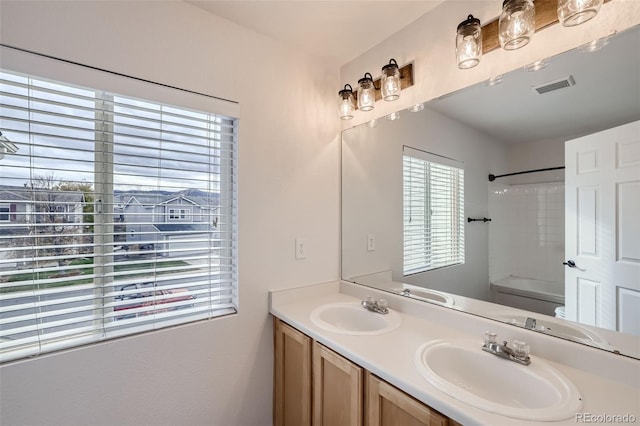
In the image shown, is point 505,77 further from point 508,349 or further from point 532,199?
point 508,349

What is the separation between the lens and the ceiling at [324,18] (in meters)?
1.38

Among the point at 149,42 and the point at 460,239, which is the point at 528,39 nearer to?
the point at 460,239

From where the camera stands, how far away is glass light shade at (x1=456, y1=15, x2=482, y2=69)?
3.77 ft

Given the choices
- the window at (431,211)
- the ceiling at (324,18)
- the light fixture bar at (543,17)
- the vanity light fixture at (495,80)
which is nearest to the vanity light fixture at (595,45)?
the light fixture bar at (543,17)

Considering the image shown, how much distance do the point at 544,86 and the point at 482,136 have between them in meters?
0.29

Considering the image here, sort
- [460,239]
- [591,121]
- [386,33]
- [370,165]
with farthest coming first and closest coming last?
[370,165]
[386,33]
[460,239]
[591,121]

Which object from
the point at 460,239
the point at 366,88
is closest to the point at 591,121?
the point at 460,239

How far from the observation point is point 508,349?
3.36 ft

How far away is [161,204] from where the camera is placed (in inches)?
53.8

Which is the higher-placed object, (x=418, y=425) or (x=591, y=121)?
(x=591, y=121)

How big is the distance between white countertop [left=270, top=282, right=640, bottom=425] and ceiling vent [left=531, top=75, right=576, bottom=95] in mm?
946

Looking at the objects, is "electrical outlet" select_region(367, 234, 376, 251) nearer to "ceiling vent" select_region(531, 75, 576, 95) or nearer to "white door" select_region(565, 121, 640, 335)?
"white door" select_region(565, 121, 640, 335)

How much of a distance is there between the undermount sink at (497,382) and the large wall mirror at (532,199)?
21 cm

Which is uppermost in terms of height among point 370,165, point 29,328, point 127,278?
point 370,165
